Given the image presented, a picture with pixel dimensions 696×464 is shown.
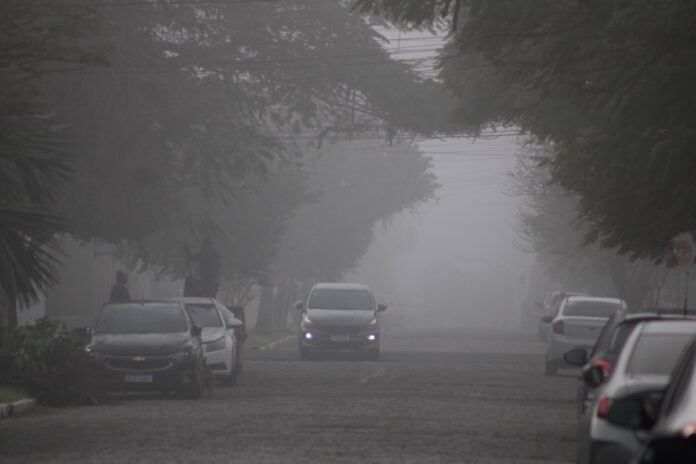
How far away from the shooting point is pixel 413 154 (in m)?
79.8

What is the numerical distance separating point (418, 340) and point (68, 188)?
2371 centimetres

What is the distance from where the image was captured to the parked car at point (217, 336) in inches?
1077

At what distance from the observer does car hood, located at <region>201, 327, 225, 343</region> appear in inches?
1082

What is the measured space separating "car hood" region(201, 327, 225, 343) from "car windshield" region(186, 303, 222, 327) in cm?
23

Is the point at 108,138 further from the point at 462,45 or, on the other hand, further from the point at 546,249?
the point at 546,249

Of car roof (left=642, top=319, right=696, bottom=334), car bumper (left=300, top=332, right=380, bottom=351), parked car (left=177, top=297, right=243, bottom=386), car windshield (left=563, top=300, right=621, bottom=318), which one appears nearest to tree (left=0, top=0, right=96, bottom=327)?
parked car (left=177, top=297, right=243, bottom=386)

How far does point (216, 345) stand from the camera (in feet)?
90.2

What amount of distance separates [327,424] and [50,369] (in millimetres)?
6430

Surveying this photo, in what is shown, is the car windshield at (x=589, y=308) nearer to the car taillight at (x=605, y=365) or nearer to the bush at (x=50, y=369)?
the bush at (x=50, y=369)

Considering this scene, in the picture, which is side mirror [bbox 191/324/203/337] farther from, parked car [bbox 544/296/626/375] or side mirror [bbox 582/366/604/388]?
side mirror [bbox 582/366/604/388]

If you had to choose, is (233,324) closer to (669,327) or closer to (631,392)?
(669,327)

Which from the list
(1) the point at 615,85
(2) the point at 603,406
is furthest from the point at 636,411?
(1) the point at 615,85

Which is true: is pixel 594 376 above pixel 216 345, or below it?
above

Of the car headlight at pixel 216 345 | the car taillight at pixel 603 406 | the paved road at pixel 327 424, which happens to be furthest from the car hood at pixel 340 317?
the car taillight at pixel 603 406
